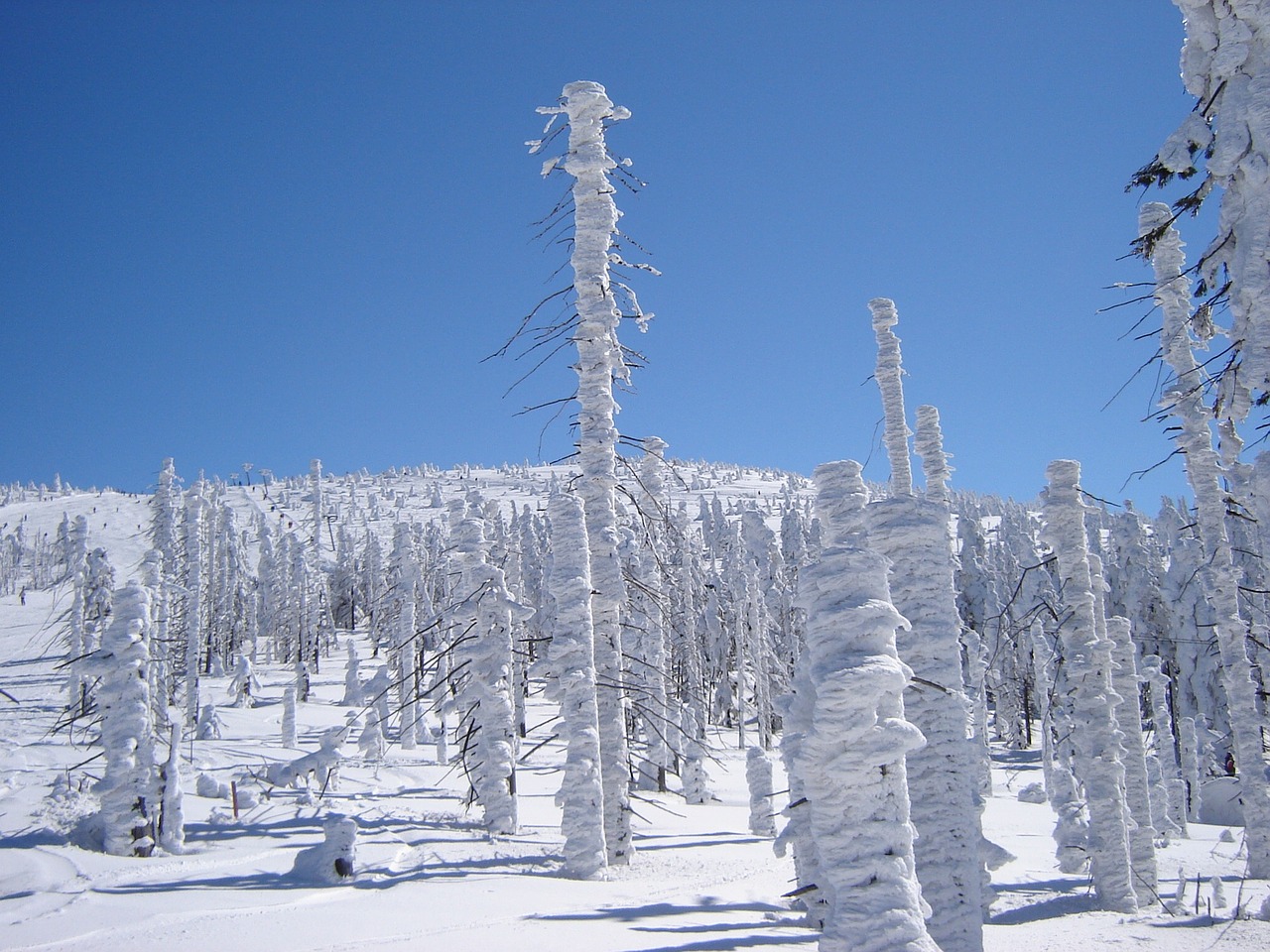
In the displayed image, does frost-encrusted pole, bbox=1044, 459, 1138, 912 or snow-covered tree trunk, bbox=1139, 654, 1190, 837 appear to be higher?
frost-encrusted pole, bbox=1044, 459, 1138, 912

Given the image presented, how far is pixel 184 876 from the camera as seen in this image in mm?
12523

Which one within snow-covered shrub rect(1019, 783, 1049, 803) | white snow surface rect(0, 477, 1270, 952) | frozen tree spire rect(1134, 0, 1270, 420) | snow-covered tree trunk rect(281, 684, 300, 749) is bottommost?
snow-covered shrub rect(1019, 783, 1049, 803)

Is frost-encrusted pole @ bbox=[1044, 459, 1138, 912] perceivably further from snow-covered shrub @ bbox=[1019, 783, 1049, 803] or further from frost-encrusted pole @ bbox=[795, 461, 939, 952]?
snow-covered shrub @ bbox=[1019, 783, 1049, 803]

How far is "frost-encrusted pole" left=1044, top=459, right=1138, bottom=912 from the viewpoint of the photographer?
12.8 m

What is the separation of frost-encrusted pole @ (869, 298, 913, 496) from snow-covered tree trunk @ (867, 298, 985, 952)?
8455 millimetres

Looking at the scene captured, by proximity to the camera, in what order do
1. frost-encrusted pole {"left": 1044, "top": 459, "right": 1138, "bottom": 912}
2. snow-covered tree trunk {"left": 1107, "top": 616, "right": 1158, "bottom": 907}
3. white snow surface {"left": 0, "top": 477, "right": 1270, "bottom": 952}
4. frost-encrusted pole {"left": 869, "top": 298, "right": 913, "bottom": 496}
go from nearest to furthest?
1. white snow surface {"left": 0, "top": 477, "right": 1270, "bottom": 952}
2. frost-encrusted pole {"left": 1044, "top": 459, "right": 1138, "bottom": 912}
3. snow-covered tree trunk {"left": 1107, "top": 616, "right": 1158, "bottom": 907}
4. frost-encrusted pole {"left": 869, "top": 298, "right": 913, "bottom": 496}

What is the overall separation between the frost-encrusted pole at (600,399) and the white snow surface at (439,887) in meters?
1.66

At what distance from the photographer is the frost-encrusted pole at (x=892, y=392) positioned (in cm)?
1750

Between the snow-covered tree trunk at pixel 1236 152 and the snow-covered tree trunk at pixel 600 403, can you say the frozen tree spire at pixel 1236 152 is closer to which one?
the snow-covered tree trunk at pixel 1236 152

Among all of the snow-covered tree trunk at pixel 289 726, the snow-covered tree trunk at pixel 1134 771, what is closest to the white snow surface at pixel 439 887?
the snow-covered tree trunk at pixel 1134 771

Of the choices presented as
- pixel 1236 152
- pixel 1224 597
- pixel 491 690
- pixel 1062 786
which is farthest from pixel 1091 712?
pixel 1062 786

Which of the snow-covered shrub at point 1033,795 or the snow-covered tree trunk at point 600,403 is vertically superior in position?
the snow-covered tree trunk at point 600,403

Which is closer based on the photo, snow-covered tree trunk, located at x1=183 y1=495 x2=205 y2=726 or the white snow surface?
the white snow surface

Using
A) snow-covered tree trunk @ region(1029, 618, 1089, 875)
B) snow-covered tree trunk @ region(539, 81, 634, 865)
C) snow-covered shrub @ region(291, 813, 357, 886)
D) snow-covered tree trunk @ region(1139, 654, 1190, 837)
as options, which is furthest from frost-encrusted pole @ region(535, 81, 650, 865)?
snow-covered tree trunk @ region(1139, 654, 1190, 837)
